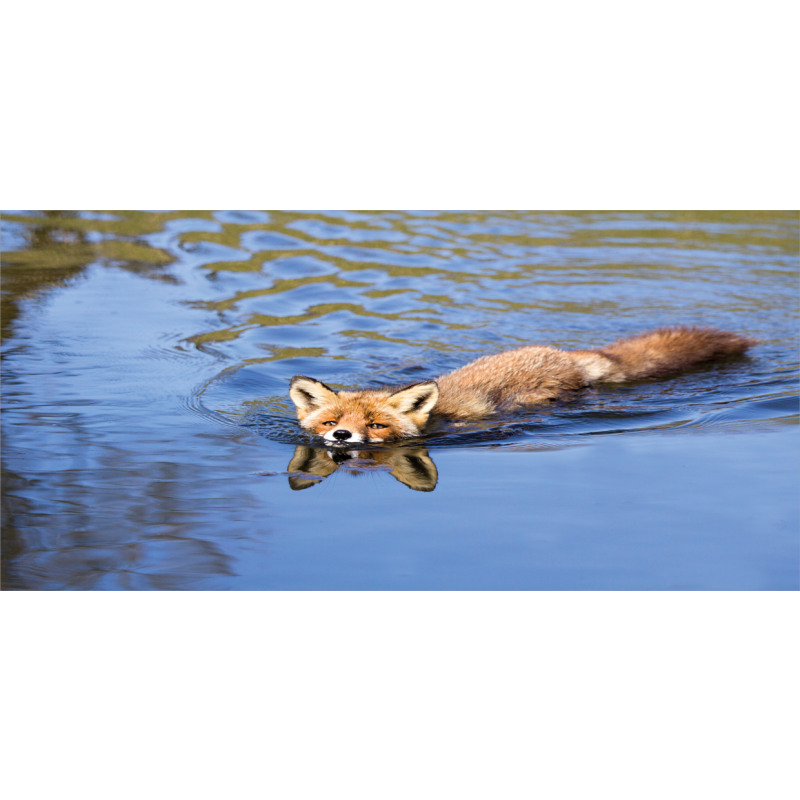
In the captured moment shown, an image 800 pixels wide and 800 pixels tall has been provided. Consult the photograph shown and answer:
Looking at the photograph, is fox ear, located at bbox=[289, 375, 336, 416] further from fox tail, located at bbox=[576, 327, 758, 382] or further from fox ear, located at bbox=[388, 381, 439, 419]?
fox tail, located at bbox=[576, 327, 758, 382]

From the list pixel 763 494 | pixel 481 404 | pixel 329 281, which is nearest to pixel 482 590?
pixel 763 494

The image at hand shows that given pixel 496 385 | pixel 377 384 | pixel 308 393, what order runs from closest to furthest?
pixel 308 393, pixel 496 385, pixel 377 384

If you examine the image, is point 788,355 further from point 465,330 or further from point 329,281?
point 329,281

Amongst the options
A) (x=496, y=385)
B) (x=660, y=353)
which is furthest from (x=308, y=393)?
(x=660, y=353)

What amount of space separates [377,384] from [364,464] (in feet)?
8.41

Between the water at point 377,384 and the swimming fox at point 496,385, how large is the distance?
20cm

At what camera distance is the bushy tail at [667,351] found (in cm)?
873

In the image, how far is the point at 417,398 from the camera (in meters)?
7.21

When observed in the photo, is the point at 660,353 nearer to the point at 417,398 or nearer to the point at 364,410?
the point at 417,398

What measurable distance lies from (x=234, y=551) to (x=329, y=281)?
303 inches

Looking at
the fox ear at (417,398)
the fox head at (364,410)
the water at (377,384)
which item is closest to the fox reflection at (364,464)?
the water at (377,384)

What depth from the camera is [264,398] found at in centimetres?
850

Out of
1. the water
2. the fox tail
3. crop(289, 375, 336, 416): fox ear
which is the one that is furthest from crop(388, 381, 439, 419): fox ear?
the fox tail

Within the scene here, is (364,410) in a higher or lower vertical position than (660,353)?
lower
